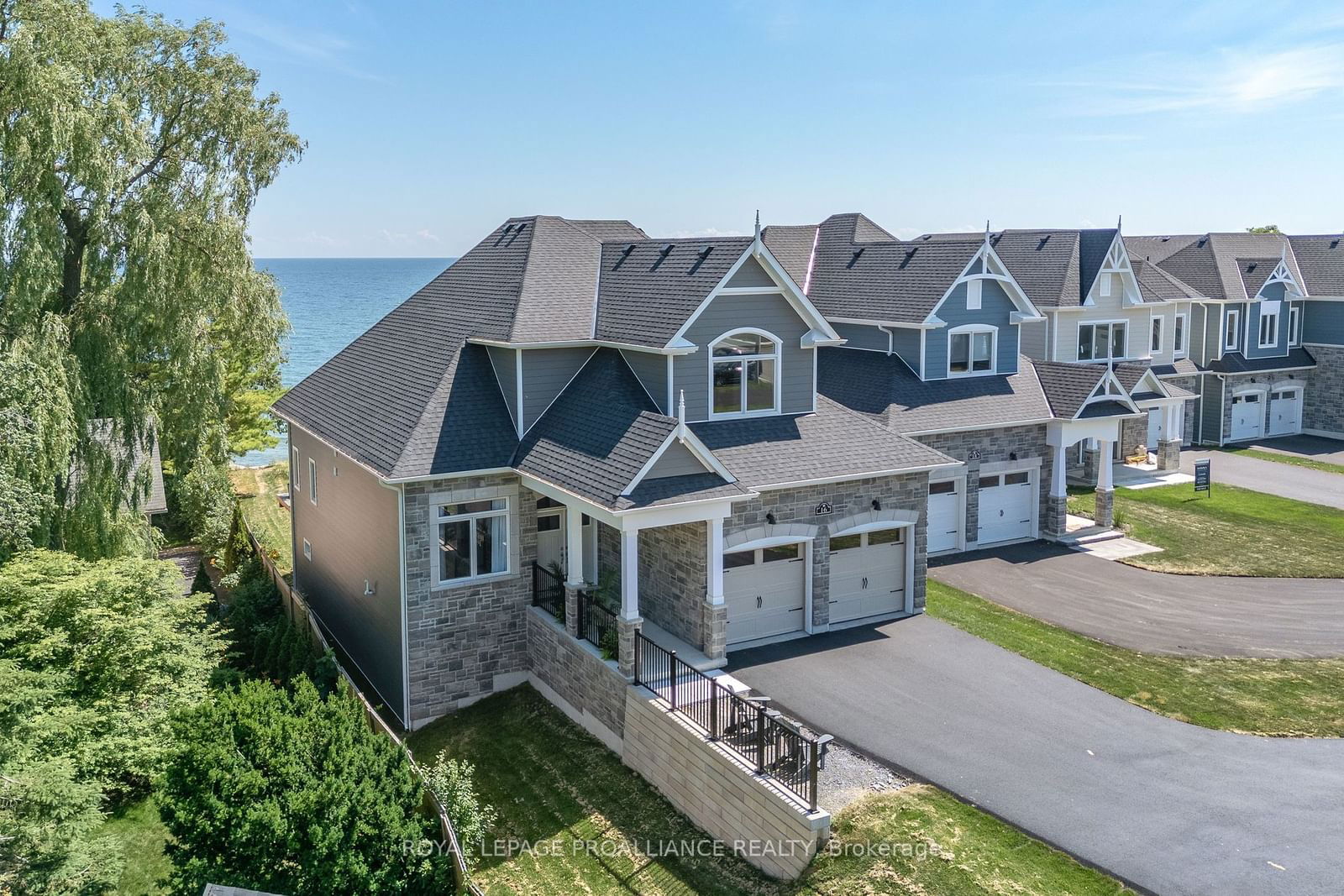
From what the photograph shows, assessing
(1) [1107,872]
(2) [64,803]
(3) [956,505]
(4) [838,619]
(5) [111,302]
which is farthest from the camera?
(3) [956,505]

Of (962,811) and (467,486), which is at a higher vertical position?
(467,486)

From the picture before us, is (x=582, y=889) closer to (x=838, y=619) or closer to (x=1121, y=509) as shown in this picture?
(x=838, y=619)

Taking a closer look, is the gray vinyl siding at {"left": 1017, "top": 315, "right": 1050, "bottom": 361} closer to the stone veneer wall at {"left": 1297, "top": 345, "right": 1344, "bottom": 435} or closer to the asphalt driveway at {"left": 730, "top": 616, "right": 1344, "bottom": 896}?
the stone veneer wall at {"left": 1297, "top": 345, "right": 1344, "bottom": 435}

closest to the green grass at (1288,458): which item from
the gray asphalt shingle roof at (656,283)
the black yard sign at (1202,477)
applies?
the black yard sign at (1202,477)

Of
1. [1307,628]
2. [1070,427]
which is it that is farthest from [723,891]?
[1070,427]

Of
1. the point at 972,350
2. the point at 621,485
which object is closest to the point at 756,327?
the point at 621,485

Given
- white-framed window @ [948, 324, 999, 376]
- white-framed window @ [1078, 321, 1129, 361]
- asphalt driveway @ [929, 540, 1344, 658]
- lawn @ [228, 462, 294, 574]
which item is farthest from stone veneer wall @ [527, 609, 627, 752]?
white-framed window @ [1078, 321, 1129, 361]

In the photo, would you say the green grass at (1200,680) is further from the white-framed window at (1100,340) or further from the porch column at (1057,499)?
the white-framed window at (1100,340)

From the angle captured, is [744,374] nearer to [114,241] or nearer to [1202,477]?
[114,241]
